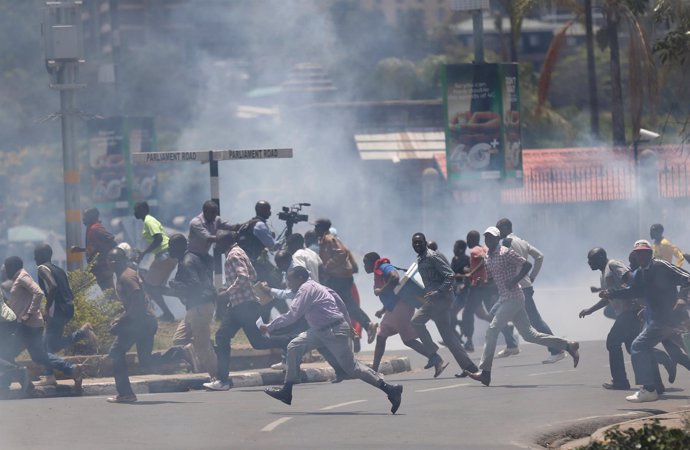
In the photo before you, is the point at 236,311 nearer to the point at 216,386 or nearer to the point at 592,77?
the point at 216,386

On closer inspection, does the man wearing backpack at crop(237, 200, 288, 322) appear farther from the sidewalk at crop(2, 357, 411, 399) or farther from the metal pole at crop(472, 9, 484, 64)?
the metal pole at crop(472, 9, 484, 64)

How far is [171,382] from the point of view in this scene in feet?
42.8

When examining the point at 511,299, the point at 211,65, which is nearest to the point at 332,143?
the point at 211,65

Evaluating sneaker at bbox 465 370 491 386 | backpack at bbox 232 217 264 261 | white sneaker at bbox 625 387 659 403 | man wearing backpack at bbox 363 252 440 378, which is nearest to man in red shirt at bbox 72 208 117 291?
backpack at bbox 232 217 264 261

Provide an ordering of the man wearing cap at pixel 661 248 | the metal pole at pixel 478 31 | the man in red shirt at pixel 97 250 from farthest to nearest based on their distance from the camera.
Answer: the metal pole at pixel 478 31
the man wearing cap at pixel 661 248
the man in red shirt at pixel 97 250

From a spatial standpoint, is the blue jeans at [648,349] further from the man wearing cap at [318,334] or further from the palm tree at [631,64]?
the palm tree at [631,64]

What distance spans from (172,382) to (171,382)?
0.04 feet

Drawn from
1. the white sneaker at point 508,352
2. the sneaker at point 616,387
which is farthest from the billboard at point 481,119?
the sneaker at point 616,387

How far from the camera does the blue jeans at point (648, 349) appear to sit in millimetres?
11445

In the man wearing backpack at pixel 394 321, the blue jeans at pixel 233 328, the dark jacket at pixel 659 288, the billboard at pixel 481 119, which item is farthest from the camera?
the billboard at pixel 481 119

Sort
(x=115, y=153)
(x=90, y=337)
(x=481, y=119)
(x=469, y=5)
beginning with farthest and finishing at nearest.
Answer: (x=115, y=153) → (x=481, y=119) → (x=469, y=5) → (x=90, y=337)

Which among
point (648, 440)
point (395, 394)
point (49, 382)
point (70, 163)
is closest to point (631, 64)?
point (70, 163)

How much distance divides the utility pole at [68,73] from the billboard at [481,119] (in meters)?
8.36

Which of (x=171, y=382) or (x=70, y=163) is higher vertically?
(x=70, y=163)
